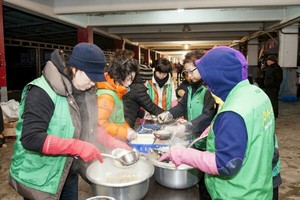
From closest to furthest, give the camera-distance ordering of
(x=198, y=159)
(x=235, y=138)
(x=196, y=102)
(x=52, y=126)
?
(x=235, y=138), (x=198, y=159), (x=52, y=126), (x=196, y=102)

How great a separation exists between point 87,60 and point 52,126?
0.37 m

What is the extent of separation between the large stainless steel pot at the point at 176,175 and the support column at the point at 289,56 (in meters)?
9.23

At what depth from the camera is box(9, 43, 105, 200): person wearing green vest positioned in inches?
48.9

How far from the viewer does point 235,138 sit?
1.06 m

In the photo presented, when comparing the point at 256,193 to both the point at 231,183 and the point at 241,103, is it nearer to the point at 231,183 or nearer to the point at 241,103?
the point at 231,183

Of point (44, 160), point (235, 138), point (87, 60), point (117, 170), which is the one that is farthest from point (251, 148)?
point (44, 160)

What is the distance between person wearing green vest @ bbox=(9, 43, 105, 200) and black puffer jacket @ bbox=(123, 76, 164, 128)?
4.32 feet

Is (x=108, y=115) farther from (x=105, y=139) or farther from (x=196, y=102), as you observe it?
(x=196, y=102)

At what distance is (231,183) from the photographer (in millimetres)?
1174

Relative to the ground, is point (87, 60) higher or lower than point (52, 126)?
higher

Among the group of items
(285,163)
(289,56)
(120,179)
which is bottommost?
(285,163)

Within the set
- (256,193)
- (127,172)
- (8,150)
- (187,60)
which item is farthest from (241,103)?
(8,150)

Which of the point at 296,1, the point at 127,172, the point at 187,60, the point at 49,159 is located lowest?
the point at 127,172

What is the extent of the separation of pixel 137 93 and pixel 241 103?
1.77 m
